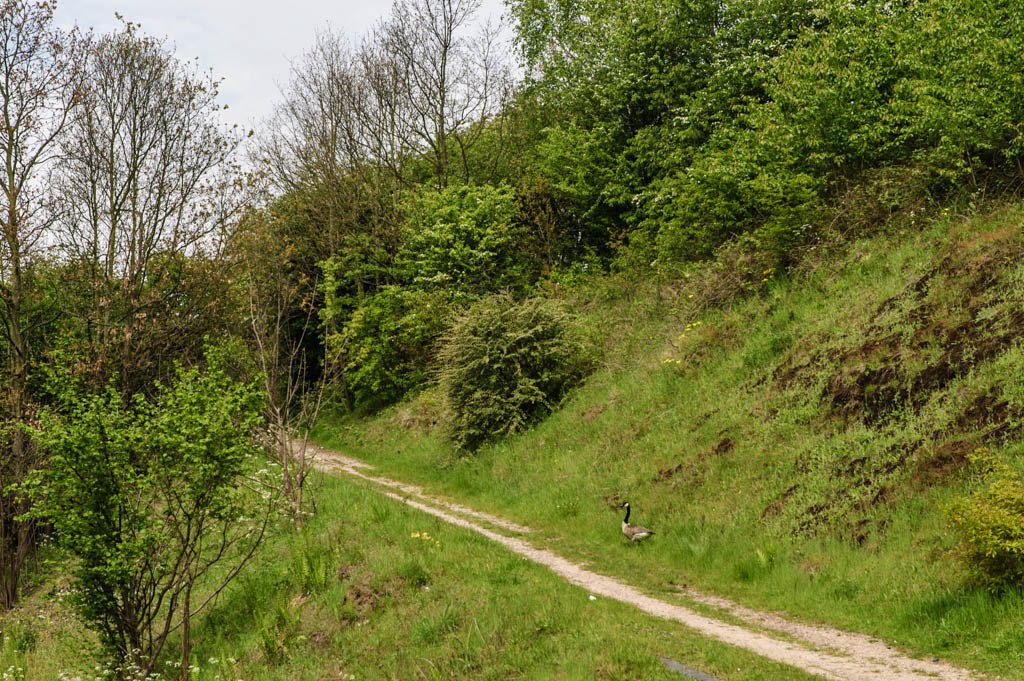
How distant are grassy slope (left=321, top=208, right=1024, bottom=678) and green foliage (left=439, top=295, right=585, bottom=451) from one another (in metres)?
0.86

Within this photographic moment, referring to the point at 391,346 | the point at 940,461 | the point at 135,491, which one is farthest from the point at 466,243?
the point at 940,461

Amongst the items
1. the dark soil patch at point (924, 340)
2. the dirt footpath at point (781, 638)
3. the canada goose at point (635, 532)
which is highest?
the dark soil patch at point (924, 340)

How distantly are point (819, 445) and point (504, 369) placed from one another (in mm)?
10151

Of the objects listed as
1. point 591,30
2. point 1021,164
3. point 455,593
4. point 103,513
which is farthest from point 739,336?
point 591,30

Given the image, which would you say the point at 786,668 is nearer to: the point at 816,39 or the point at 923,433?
the point at 923,433

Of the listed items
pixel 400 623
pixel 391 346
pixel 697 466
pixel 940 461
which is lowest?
pixel 400 623

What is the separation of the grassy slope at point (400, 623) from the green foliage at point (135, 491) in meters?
1.18

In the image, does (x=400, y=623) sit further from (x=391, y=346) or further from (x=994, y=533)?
(x=391, y=346)

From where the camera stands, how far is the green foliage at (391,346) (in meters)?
29.6

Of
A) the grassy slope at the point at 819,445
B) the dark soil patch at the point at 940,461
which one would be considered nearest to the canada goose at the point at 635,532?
the grassy slope at the point at 819,445

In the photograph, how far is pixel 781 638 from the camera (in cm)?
927

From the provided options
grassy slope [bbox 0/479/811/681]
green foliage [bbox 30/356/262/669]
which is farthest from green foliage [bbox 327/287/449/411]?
green foliage [bbox 30/356/262/669]

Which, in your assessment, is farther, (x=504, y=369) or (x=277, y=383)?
(x=504, y=369)

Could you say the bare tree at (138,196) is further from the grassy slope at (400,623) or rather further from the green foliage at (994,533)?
the green foliage at (994,533)
